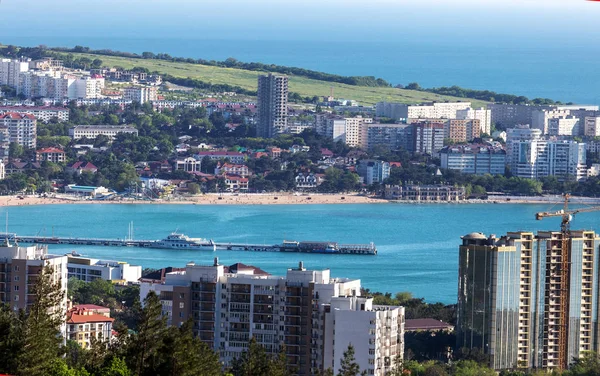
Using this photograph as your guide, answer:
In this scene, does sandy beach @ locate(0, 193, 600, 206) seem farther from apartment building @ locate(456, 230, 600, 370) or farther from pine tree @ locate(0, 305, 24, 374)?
pine tree @ locate(0, 305, 24, 374)

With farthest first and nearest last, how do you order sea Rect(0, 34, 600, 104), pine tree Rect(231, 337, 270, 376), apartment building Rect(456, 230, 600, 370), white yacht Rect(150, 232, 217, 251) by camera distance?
sea Rect(0, 34, 600, 104) < white yacht Rect(150, 232, 217, 251) < apartment building Rect(456, 230, 600, 370) < pine tree Rect(231, 337, 270, 376)

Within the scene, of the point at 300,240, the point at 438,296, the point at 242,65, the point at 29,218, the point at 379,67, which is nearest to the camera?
the point at 438,296

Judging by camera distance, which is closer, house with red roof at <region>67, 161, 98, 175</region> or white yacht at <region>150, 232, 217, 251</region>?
white yacht at <region>150, 232, 217, 251</region>

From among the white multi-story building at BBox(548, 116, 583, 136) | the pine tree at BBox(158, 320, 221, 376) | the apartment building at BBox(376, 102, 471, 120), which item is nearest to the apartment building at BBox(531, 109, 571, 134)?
the white multi-story building at BBox(548, 116, 583, 136)

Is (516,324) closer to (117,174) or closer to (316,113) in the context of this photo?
(117,174)

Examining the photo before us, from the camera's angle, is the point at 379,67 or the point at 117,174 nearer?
the point at 117,174

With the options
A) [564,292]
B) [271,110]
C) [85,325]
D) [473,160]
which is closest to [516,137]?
[473,160]

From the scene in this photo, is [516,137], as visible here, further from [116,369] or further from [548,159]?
[116,369]

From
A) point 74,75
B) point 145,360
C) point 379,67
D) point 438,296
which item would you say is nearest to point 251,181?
point 74,75
